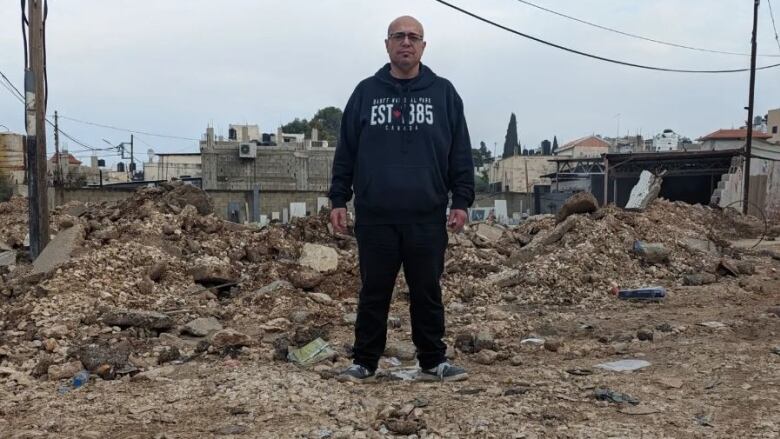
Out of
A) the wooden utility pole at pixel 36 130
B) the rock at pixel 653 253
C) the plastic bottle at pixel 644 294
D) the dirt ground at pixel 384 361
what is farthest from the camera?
the rock at pixel 653 253

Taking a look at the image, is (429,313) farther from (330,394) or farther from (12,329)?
(12,329)

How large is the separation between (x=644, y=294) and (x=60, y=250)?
5656 millimetres

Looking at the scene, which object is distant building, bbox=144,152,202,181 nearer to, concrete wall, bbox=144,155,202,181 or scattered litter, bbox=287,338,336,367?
concrete wall, bbox=144,155,202,181

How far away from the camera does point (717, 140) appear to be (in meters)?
42.3

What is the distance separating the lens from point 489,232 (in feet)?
31.4

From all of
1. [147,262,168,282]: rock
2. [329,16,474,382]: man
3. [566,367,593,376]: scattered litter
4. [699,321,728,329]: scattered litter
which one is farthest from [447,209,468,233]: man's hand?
[147,262,168,282]: rock

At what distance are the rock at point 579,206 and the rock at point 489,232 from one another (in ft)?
3.11

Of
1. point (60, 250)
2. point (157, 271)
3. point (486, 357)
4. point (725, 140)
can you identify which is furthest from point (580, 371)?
point (725, 140)

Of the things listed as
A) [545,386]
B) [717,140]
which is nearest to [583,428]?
[545,386]

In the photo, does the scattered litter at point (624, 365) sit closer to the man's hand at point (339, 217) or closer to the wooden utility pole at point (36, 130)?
the man's hand at point (339, 217)

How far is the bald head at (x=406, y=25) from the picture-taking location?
3203mm

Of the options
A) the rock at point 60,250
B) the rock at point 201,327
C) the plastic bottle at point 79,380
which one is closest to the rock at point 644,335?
the rock at point 201,327

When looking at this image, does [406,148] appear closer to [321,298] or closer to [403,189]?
[403,189]

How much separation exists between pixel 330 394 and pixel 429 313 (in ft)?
2.18
